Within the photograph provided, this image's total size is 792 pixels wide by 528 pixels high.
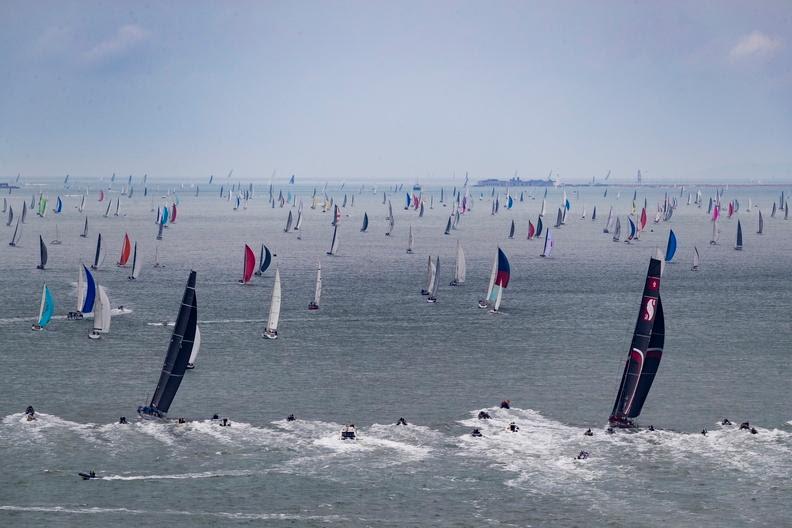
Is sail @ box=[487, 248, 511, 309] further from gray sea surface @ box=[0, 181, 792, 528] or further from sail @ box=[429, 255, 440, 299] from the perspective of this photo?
sail @ box=[429, 255, 440, 299]

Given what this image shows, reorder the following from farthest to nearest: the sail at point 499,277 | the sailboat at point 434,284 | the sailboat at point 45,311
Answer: the sailboat at point 434,284, the sail at point 499,277, the sailboat at point 45,311

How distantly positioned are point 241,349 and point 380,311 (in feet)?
83.9

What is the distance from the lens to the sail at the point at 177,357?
226ft

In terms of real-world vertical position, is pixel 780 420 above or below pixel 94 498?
above

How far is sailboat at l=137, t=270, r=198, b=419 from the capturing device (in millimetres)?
68875

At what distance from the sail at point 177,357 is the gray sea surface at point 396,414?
2.02m

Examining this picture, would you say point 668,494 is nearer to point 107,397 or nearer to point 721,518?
point 721,518

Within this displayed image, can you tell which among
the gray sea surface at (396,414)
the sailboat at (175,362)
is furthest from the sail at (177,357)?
the gray sea surface at (396,414)

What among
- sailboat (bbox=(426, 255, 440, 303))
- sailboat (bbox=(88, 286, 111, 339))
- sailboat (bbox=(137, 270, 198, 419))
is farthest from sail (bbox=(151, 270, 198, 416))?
sailboat (bbox=(426, 255, 440, 303))

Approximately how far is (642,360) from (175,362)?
30.1 metres

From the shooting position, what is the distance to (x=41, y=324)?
98.9 metres

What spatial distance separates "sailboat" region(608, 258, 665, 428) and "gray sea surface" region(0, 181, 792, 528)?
5.68 feet

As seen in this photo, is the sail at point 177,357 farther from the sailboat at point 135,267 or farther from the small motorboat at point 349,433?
the sailboat at point 135,267

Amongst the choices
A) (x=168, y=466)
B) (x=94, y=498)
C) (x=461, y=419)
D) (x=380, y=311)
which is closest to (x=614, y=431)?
(x=461, y=419)
